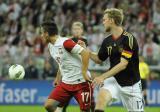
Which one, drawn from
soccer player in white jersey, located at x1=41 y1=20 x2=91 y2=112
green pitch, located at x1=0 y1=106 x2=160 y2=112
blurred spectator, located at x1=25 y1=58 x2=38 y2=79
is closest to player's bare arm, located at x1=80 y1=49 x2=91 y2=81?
soccer player in white jersey, located at x1=41 y1=20 x2=91 y2=112

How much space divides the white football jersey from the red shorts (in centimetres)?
10

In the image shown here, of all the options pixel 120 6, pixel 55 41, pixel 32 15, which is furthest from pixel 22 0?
pixel 55 41

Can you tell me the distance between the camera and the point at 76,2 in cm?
2561

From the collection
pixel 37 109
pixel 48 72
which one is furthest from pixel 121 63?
pixel 48 72

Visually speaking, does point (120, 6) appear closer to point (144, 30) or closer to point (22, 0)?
point (144, 30)

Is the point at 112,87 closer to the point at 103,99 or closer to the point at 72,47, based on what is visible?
the point at 103,99

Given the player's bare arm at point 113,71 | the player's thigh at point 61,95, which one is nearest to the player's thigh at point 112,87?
the player's bare arm at point 113,71

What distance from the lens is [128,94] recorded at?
10.1 m

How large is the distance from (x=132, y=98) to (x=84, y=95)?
147 centimetres

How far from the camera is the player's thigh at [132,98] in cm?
1007

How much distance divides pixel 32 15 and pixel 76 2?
189 centimetres

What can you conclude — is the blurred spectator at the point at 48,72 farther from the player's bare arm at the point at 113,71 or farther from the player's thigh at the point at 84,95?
the player's bare arm at the point at 113,71

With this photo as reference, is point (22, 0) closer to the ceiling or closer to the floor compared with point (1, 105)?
closer to the ceiling

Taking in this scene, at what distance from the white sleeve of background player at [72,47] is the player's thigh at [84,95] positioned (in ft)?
2.56
